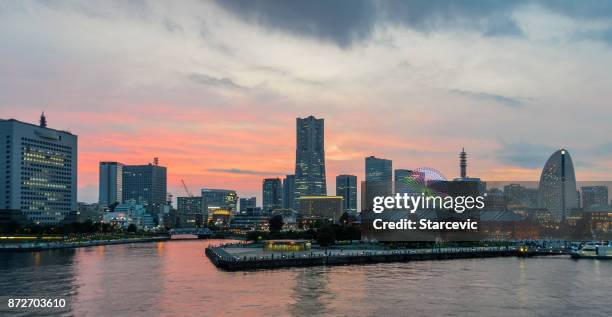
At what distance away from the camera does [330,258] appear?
354ft

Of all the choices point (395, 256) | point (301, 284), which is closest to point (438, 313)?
point (301, 284)

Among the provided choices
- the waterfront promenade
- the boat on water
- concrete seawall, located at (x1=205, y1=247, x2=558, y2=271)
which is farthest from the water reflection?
the boat on water

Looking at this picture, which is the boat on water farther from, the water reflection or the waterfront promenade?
the water reflection

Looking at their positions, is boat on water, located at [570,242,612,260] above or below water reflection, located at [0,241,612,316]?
below

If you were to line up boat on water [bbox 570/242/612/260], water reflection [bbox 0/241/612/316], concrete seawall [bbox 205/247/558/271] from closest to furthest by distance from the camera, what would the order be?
water reflection [bbox 0/241/612/316] → concrete seawall [bbox 205/247/558/271] → boat on water [bbox 570/242/612/260]

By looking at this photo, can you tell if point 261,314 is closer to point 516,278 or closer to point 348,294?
point 348,294

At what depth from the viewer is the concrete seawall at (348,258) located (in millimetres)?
98250

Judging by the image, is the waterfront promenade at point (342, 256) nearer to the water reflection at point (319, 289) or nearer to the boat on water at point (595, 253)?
the water reflection at point (319, 289)

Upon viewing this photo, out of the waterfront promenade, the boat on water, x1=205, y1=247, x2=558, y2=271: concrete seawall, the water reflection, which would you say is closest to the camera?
the water reflection

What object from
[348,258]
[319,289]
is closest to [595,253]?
[348,258]

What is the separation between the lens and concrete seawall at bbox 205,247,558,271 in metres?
98.2

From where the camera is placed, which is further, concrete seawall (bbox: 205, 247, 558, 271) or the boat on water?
the boat on water

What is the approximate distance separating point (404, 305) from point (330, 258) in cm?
4850

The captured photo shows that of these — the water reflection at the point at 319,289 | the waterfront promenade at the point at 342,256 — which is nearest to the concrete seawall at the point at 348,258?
the waterfront promenade at the point at 342,256
